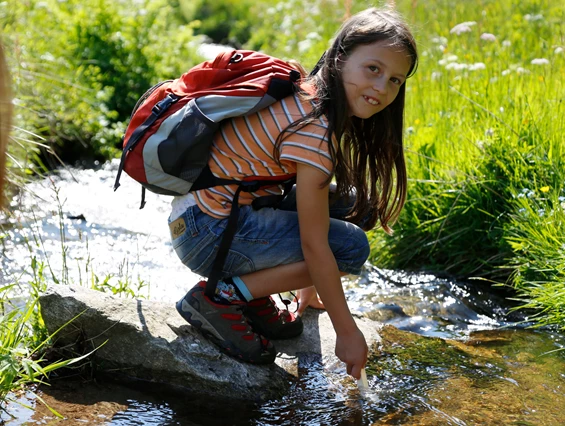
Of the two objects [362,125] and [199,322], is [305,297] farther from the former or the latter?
[362,125]

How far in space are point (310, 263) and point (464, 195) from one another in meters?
1.80

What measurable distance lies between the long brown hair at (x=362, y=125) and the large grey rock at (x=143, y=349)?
770 millimetres

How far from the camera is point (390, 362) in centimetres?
317

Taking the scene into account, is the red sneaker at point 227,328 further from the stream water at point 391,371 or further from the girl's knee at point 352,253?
the girl's knee at point 352,253

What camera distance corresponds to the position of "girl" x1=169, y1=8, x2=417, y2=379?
2.66 metres

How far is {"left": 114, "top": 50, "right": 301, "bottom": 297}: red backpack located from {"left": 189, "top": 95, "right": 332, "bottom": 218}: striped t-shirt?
4 cm

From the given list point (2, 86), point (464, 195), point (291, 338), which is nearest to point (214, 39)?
point (464, 195)

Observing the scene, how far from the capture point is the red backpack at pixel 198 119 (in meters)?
2.73

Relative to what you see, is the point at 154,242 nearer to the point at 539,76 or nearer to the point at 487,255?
the point at 487,255

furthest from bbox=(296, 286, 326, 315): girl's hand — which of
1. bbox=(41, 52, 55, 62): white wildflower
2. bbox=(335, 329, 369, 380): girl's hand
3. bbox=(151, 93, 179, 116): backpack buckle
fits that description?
bbox=(41, 52, 55, 62): white wildflower

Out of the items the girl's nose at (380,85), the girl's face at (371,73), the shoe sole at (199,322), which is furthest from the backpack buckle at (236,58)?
the shoe sole at (199,322)

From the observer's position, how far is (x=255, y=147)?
2818 mm

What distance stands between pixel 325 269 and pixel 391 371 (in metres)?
0.67

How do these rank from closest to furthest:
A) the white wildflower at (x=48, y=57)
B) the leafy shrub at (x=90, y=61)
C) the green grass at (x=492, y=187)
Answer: the green grass at (x=492, y=187), the leafy shrub at (x=90, y=61), the white wildflower at (x=48, y=57)
